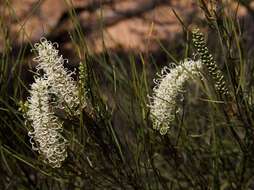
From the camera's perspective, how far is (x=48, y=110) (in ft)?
3.94

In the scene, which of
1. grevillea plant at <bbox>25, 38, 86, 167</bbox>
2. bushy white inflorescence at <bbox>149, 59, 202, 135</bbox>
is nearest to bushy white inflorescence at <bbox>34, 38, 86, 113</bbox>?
grevillea plant at <bbox>25, 38, 86, 167</bbox>

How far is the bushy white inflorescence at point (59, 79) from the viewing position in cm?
119

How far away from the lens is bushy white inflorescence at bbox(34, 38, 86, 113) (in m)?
1.19

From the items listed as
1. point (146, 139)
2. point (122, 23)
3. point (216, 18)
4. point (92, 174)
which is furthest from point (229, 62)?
point (122, 23)

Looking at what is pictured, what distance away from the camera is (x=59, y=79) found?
1.19 meters

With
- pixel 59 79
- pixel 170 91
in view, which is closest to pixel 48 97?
pixel 59 79

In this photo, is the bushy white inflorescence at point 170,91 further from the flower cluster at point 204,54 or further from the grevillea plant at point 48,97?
the grevillea plant at point 48,97

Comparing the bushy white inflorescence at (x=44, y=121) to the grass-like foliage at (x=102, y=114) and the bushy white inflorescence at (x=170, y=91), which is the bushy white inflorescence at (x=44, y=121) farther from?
the bushy white inflorescence at (x=170, y=91)

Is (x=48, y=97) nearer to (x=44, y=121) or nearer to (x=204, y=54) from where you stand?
(x=44, y=121)

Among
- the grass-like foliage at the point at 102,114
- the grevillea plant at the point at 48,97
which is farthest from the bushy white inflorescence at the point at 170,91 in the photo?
the grevillea plant at the point at 48,97

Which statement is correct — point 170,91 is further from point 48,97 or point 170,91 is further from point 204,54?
point 48,97

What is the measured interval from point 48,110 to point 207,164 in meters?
0.45

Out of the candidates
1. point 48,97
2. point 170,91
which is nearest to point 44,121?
point 48,97

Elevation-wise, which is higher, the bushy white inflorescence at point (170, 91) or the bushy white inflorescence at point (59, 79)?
the bushy white inflorescence at point (59, 79)
